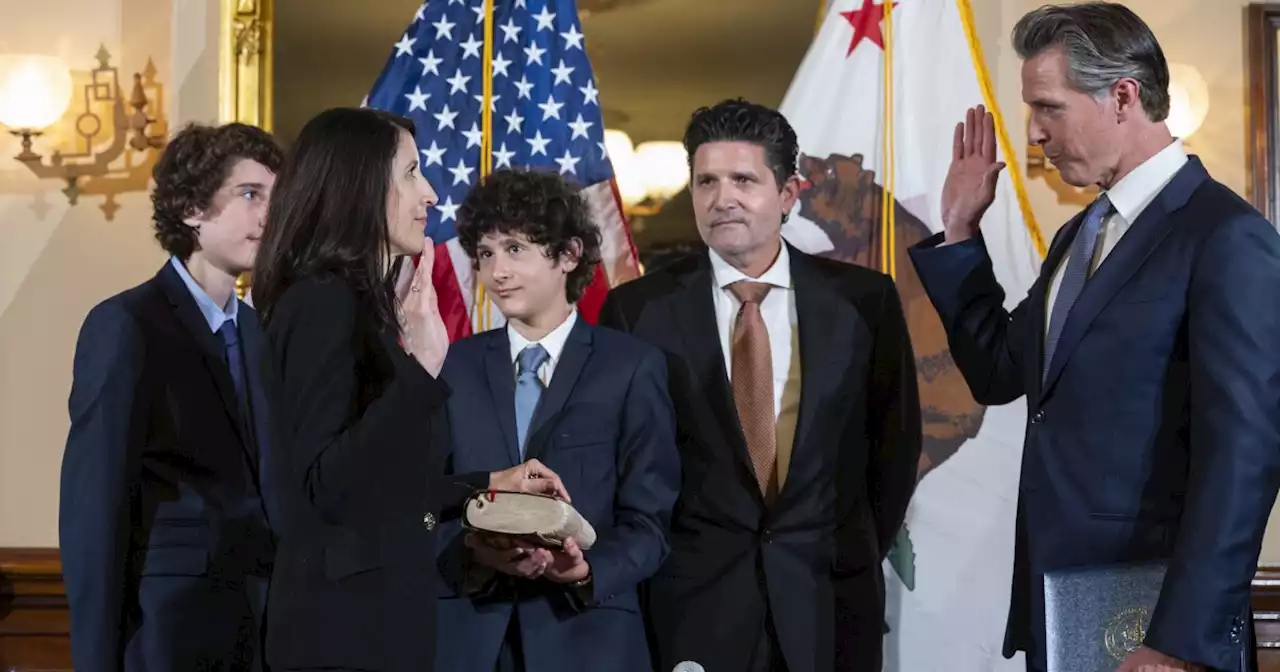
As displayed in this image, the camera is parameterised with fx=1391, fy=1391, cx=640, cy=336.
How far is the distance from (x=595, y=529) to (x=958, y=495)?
4.87ft

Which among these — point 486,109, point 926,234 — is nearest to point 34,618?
point 486,109

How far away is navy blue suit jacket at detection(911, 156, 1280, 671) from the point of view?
1.96 m

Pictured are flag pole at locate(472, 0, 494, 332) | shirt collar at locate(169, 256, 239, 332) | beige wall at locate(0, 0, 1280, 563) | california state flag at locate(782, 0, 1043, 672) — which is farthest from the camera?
beige wall at locate(0, 0, 1280, 563)

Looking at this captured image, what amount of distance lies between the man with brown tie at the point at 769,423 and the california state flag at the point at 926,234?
78 centimetres

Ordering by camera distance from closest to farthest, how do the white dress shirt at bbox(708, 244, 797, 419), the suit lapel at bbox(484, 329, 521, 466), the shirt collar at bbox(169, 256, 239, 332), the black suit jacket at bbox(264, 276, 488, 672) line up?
1. the black suit jacket at bbox(264, 276, 488, 672)
2. the suit lapel at bbox(484, 329, 521, 466)
3. the shirt collar at bbox(169, 256, 239, 332)
4. the white dress shirt at bbox(708, 244, 797, 419)

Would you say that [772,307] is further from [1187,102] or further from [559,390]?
[1187,102]

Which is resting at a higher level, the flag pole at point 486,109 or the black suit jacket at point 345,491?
the flag pole at point 486,109

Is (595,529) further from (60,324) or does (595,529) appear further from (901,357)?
(60,324)

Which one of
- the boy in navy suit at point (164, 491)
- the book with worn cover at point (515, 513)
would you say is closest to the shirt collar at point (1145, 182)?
the book with worn cover at point (515, 513)

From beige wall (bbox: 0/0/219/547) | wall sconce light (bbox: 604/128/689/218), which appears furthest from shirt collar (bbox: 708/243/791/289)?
beige wall (bbox: 0/0/219/547)

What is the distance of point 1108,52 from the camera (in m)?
2.23

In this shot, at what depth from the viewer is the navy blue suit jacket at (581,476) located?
260 centimetres

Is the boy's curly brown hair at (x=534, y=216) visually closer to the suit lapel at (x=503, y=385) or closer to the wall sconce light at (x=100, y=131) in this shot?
the suit lapel at (x=503, y=385)

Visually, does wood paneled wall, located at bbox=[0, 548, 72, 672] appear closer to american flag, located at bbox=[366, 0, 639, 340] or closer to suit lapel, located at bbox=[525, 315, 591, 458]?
american flag, located at bbox=[366, 0, 639, 340]
